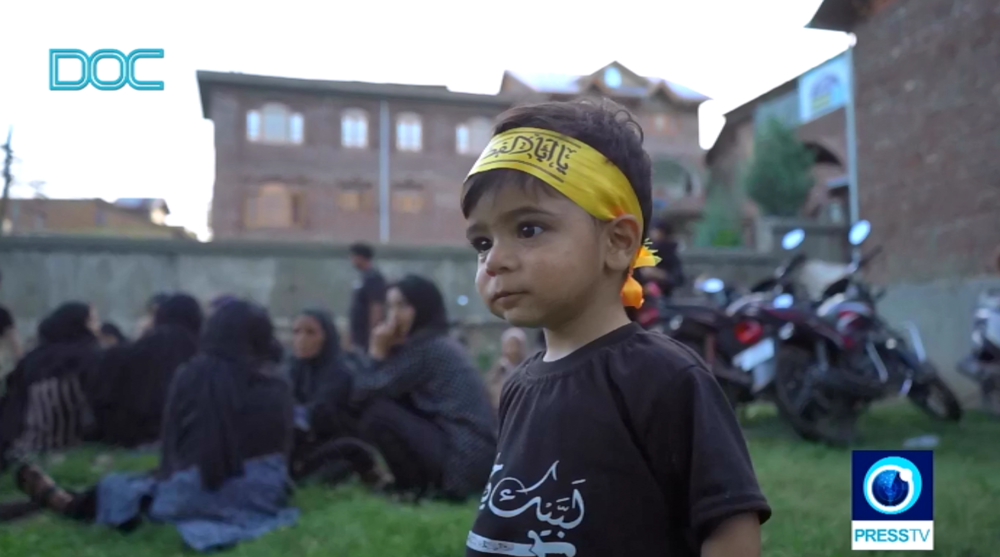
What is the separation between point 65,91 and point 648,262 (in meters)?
2.16

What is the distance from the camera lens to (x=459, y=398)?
14.4 feet

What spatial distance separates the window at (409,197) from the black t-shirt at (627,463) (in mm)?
20302

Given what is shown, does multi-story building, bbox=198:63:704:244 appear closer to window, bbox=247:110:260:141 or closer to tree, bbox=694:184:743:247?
window, bbox=247:110:260:141

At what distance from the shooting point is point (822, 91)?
21453 millimetres

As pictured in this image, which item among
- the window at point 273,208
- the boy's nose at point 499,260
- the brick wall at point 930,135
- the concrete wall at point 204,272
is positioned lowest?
the boy's nose at point 499,260

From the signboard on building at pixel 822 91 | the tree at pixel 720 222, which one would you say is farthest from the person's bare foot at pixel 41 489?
the tree at pixel 720 222

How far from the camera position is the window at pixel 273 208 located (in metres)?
20.8

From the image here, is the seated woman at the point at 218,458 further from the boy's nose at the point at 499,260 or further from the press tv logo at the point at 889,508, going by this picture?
the boy's nose at the point at 499,260

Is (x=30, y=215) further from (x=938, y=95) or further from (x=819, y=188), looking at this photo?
(x=819, y=188)

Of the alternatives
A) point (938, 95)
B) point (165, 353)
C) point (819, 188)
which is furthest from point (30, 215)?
point (819, 188)

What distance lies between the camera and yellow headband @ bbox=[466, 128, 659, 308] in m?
1.25

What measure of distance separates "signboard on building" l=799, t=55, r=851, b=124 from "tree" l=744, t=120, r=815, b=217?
0.99m

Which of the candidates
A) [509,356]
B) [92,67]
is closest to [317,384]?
[509,356]

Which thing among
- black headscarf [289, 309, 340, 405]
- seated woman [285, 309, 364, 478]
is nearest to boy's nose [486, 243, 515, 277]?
seated woman [285, 309, 364, 478]
